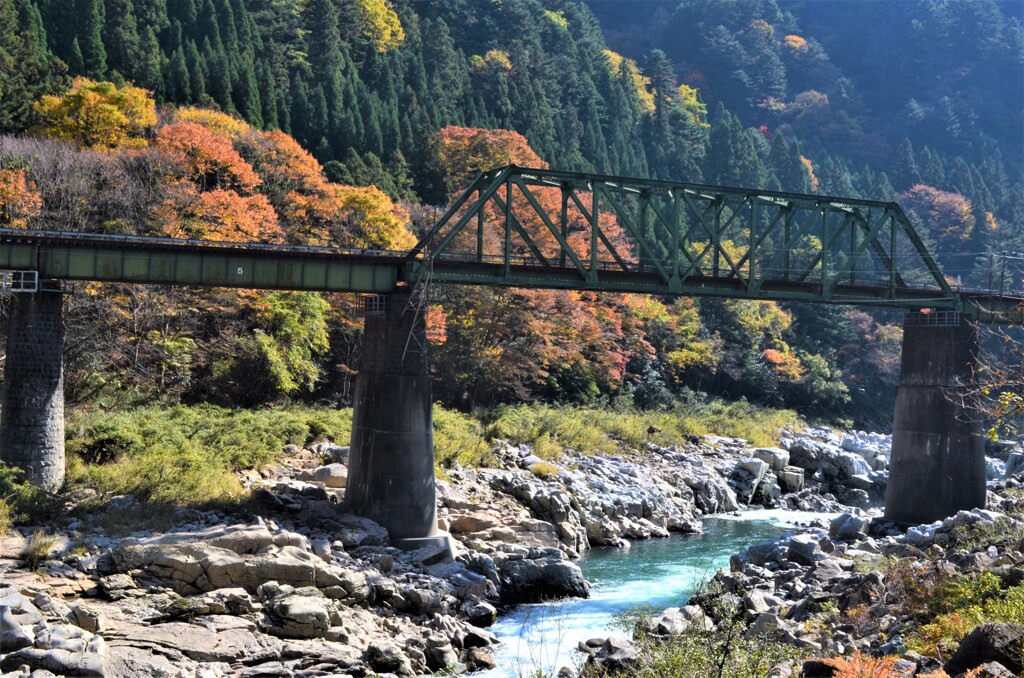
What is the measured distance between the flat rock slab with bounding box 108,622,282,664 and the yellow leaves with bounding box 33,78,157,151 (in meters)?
34.9

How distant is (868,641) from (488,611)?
10.4 meters

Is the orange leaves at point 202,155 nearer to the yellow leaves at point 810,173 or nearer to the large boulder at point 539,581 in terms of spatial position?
the large boulder at point 539,581

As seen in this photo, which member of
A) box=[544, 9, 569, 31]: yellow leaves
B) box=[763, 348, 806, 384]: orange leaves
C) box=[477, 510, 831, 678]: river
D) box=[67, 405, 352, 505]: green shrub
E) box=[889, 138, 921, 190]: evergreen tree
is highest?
box=[544, 9, 569, 31]: yellow leaves

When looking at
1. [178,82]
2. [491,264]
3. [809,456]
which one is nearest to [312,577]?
[491,264]

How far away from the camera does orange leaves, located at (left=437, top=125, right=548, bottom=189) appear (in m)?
77.4

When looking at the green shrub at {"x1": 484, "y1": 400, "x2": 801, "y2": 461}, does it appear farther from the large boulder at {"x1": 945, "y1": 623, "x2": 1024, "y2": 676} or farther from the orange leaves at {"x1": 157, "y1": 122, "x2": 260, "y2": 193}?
the large boulder at {"x1": 945, "y1": 623, "x2": 1024, "y2": 676}

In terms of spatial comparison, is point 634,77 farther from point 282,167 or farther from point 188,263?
Result: point 188,263

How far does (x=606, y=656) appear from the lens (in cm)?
2067

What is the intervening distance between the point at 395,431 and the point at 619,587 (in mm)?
8246

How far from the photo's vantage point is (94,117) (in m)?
53.4

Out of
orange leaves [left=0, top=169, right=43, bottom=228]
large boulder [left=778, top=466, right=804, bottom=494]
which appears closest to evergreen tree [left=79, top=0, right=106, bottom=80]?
orange leaves [left=0, top=169, right=43, bottom=228]

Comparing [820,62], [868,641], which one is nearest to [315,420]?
[868,641]

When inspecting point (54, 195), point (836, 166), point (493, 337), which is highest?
point (836, 166)

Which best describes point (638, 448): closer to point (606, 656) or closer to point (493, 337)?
point (493, 337)
